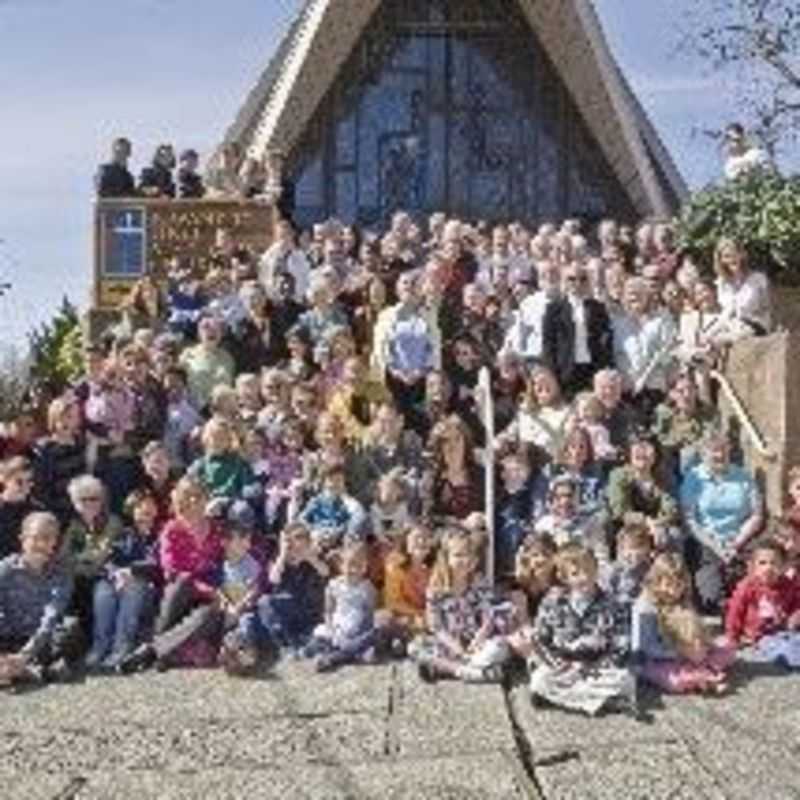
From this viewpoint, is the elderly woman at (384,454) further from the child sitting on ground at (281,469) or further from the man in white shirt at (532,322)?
the man in white shirt at (532,322)

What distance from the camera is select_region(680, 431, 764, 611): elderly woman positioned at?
43.4 ft

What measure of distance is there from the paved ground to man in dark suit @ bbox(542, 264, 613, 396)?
13.2ft

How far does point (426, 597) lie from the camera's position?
490 inches

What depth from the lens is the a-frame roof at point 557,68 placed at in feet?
85.9

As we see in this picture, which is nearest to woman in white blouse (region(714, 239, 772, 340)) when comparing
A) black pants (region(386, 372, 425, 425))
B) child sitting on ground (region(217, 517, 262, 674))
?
black pants (region(386, 372, 425, 425))

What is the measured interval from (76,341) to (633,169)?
8.54 meters

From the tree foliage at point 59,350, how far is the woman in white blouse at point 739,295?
17.9ft

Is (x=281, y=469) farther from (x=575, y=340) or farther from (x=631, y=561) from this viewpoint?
(x=575, y=340)

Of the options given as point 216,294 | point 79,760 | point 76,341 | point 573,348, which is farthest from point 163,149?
point 79,760

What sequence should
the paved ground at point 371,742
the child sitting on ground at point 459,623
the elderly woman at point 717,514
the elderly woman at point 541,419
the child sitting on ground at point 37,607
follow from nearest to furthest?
the paved ground at point 371,742 → the child sitting on ground at point 459,623 → the child sitting on ground at point 37,607 → the elderly woman at point 717,514 → the elderly woman at point 541,419

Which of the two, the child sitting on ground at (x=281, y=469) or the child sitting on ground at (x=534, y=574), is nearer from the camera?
the child sitting on ground at (x=534, y=574)

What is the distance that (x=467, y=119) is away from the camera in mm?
27125

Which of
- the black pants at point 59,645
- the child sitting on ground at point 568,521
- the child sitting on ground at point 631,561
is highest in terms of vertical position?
the child sitting on ground at point 568,521

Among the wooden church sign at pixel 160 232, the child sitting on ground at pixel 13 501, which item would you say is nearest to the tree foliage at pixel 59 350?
the wooden church sign at pixel 160 232
